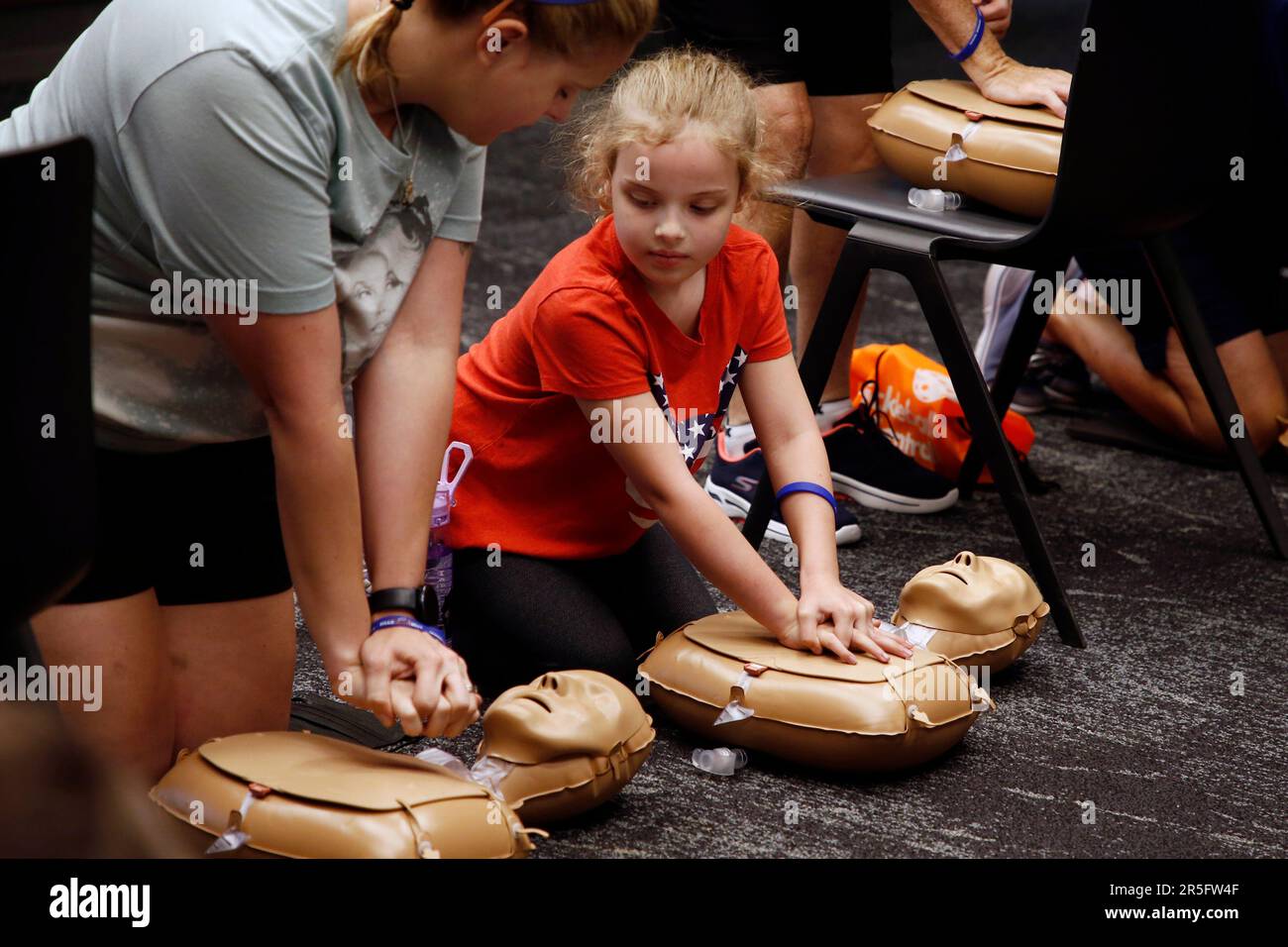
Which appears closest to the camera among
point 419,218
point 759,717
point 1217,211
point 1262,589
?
point 419,218

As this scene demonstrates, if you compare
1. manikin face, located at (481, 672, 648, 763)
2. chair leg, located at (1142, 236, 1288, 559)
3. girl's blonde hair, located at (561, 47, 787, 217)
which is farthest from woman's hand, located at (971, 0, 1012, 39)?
manikin face, located at (481, 672, 648, 763)

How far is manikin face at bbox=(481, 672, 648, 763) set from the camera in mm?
1387

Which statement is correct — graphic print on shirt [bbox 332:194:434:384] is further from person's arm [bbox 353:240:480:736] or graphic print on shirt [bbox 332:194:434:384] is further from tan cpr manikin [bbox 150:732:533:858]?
tan cpr manikin [bbox 150:732:533:858]

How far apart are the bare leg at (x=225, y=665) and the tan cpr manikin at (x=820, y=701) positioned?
0.41 m

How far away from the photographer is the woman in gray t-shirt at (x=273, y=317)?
1.12m

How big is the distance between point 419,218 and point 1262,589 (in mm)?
1329

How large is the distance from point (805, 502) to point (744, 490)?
59 cm

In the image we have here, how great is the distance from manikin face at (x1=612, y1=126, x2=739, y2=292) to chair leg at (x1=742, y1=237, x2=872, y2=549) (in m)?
0.37

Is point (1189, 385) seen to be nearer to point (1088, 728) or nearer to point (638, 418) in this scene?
point (1088, 728)

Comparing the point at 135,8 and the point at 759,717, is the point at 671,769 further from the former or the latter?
the point at 135,8

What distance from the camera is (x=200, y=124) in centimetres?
109

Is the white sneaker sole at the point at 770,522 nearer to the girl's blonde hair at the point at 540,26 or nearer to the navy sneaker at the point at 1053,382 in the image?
the navy sneaker at the point at 1053,382

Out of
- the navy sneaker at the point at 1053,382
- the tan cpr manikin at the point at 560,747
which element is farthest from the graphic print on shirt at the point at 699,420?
the navy sneaker at the point at 1053,382
